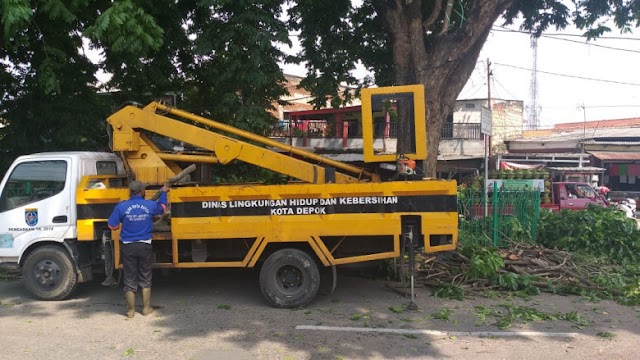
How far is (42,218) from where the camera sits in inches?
259

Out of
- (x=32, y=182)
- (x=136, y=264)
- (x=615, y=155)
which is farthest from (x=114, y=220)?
(x=615, y=155)

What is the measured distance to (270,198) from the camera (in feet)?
20.1

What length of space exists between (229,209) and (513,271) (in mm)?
4529

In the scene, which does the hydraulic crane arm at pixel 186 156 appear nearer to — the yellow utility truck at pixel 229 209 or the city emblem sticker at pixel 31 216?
the yellow utility truck at pixel 229 209

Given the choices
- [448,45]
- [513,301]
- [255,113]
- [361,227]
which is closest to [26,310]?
[361,227]

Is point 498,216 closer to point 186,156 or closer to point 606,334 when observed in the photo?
point 606,334

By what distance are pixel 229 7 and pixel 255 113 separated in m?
2.19

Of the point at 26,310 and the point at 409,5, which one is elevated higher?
the point at 409,5

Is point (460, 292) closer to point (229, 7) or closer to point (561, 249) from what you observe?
point (561, 249)

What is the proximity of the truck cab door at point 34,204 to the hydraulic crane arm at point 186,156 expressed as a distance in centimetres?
88

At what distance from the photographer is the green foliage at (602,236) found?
876 cm

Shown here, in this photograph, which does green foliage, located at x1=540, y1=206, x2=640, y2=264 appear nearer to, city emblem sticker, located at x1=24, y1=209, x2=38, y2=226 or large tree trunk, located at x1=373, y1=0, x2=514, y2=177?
large tree trunk, located at x1=373, y1=0, x2=514, y2=177

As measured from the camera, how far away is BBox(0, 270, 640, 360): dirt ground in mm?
4785

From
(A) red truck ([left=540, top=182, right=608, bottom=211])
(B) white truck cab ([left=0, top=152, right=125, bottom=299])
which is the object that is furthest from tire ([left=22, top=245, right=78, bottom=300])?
(A) red truck ([left=540, top=182, right=608, bottom=211])
